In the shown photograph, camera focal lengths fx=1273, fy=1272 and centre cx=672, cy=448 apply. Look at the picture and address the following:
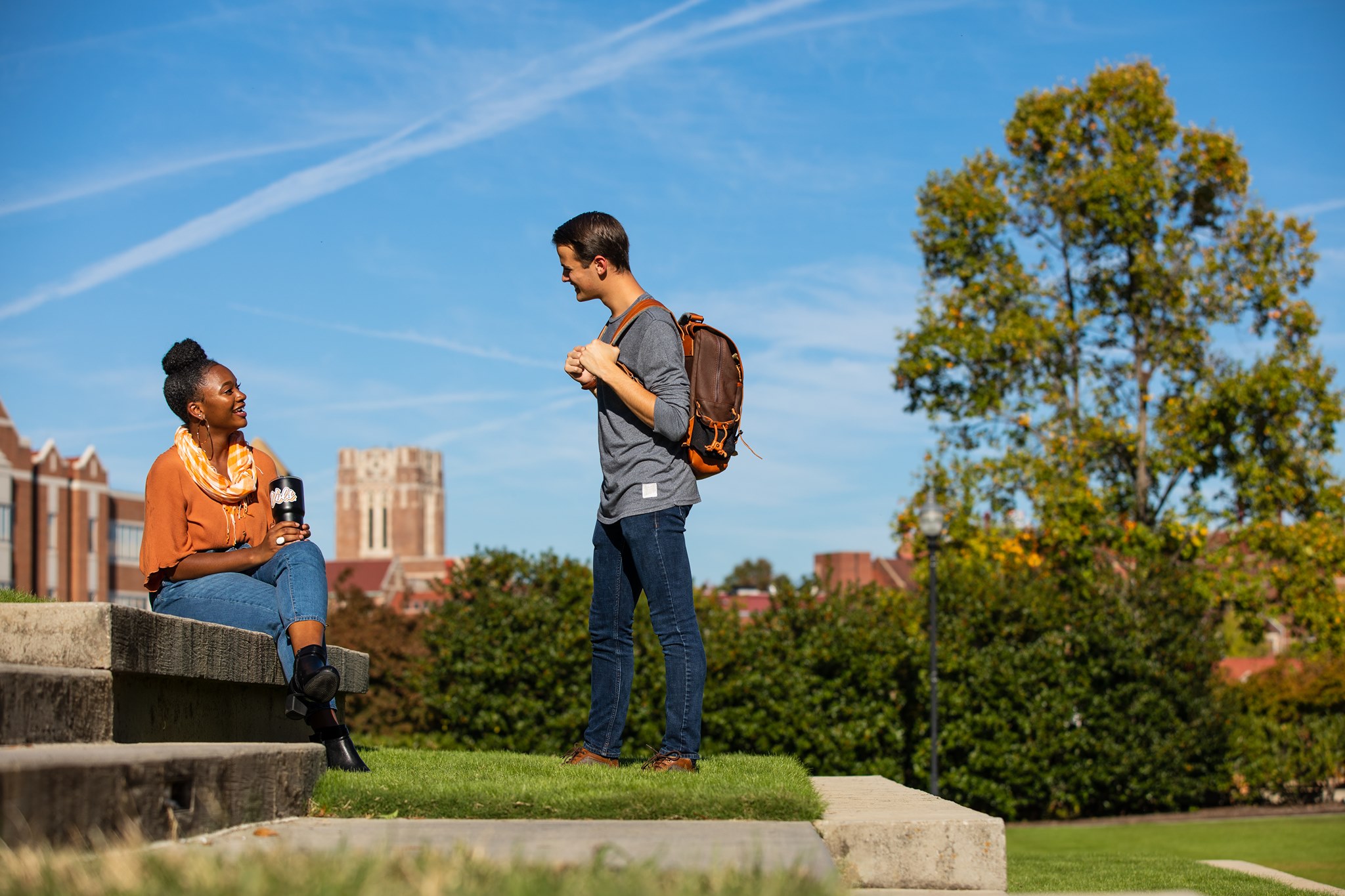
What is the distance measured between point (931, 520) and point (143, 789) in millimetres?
16396

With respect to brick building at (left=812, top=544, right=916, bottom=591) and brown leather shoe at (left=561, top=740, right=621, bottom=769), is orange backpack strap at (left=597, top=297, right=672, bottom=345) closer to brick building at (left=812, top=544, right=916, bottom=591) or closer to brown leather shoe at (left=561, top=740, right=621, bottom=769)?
brown leather shoe at (left=561, top=740, right=621, bottom=769)

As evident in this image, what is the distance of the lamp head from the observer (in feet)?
60.6

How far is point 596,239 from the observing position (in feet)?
16.8

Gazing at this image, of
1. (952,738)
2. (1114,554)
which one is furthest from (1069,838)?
(1114,554)

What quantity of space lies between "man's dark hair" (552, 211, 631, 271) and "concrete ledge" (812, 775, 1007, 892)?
2448 mm

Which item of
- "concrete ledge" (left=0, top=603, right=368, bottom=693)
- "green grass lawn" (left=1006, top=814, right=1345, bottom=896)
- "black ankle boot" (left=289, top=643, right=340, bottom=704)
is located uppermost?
"concrete ledge" (left=0, top=603, right=368, bottom=693)

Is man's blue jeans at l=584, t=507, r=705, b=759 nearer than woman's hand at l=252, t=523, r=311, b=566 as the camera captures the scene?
Yes

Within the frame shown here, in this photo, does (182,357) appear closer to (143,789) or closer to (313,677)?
(313,677)

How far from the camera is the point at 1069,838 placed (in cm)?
1408

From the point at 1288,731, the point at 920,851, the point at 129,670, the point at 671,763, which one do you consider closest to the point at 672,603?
the point at 671,763

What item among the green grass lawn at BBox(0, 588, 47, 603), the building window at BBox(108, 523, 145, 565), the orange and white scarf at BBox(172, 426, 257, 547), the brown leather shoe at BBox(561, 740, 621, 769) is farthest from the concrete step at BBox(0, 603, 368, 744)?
the building window at BBox(108, 523, 145, 565)

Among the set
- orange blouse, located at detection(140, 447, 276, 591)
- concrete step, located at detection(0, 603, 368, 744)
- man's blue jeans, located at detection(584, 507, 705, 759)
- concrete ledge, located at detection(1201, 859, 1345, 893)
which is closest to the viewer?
concrete step, located at detection(0, 603, 368, 744)

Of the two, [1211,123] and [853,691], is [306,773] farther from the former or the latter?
[1211,123]

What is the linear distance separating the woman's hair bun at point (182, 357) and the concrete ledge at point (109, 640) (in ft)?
5.12
